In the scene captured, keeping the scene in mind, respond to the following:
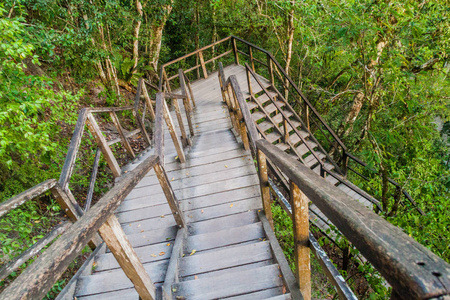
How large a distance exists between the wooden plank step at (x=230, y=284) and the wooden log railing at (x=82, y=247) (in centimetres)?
45

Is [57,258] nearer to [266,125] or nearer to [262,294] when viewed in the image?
[262,294]

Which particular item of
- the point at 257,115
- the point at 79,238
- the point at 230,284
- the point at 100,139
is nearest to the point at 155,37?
the point at 257,115

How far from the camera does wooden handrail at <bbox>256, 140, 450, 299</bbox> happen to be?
21.6 inches

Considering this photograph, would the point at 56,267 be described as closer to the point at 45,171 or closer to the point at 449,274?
the point at 449,274

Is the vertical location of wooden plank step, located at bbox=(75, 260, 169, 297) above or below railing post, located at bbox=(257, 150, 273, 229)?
below

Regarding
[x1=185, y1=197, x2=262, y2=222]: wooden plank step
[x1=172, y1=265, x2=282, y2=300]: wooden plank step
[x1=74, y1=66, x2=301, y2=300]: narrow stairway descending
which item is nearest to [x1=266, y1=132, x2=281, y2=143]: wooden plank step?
[x1=74, y1=66, x2=301, y2=300]: narrow stairway descending

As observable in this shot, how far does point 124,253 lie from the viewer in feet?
4.59

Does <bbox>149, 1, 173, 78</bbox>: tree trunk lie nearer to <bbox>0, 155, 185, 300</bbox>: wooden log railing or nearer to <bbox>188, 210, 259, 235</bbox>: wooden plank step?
<bbox>188, 210, 259, 235</bbox>: wooden plank step

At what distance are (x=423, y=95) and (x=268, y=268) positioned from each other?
24.9 feet

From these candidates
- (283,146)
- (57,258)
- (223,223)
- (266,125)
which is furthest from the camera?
(266,125)

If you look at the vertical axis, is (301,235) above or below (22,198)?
below

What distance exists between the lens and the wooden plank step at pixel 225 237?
2.56m

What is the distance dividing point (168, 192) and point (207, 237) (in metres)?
0.64

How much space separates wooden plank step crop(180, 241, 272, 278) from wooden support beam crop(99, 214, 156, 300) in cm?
71
